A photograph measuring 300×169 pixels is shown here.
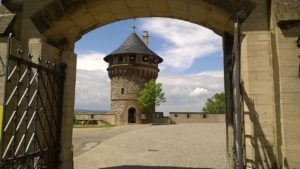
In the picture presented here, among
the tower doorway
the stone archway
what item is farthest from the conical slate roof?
the stone archway

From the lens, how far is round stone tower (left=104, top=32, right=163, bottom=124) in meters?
40.1

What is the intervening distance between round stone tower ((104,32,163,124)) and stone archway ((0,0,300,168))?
34255 mm

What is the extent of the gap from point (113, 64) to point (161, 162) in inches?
1279

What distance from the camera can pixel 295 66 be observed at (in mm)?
3898

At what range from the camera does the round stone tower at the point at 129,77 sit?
4012 cm

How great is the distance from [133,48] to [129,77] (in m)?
3.76

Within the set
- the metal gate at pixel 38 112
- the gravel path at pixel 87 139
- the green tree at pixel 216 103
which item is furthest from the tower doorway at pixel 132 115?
the metal gate at pixel 38 112

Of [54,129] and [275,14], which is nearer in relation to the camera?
[275,14]

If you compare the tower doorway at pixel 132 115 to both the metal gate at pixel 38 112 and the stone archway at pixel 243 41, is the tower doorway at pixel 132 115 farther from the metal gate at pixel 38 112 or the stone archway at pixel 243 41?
the metal gate at pixel 38 112

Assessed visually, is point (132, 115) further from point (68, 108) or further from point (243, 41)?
point (243, 41)

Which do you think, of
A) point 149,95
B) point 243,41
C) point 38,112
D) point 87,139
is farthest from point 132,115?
point 243,41

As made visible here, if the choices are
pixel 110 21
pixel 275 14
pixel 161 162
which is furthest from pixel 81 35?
pixel 161 162

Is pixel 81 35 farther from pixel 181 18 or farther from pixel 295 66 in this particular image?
pixel 295 66

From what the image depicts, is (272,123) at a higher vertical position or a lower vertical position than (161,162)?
higher
